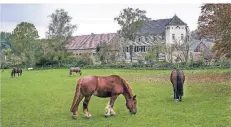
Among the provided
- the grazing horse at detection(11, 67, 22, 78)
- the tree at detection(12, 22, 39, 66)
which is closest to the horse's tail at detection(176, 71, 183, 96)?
the tree at detection(12, 22, 39, 66)

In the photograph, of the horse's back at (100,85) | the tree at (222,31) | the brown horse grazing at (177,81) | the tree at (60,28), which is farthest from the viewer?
the tree at (222,31)

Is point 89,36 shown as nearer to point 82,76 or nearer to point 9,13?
point 82,76

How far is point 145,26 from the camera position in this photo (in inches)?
260

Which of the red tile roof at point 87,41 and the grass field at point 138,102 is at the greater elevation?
the red tile roof at point 87,41

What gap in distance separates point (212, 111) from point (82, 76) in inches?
105

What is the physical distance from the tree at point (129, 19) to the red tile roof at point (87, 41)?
289 mm

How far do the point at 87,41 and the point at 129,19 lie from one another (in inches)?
37.1

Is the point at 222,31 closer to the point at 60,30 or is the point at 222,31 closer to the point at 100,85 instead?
the point at 100,85

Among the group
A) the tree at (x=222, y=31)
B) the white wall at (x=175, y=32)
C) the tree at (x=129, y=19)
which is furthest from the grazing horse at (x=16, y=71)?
the tree at (x=222, y=31)

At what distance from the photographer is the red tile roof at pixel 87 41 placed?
632 centimetres

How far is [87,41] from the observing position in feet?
21.1

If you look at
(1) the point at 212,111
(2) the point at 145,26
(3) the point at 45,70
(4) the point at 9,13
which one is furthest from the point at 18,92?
(1) the point at 212,111

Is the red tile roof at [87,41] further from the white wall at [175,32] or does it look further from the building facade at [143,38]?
the white wall at [175,32]

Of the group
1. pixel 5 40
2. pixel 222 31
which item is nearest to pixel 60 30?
pixel 5 40
